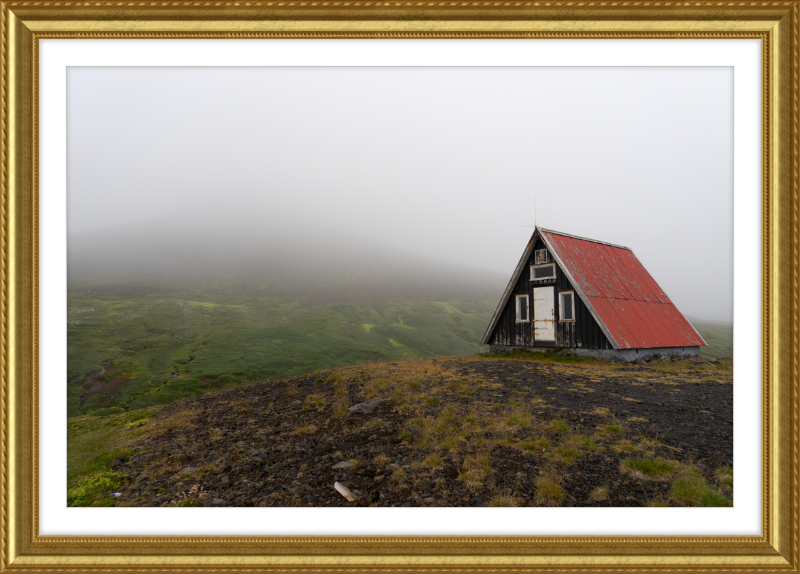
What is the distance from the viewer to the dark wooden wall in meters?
19.9

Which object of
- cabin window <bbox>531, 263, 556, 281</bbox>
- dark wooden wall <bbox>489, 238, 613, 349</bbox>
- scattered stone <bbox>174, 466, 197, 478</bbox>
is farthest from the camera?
cabin window <bbox>531, 263, 556, 281</bbox>

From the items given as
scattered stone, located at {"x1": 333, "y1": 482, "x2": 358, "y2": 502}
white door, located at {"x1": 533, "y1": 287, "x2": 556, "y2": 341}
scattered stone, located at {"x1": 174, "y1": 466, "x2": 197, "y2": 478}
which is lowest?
scattered stone, located at {"x1": 174, "y1": 466, "x2": 197, "y2": 478}

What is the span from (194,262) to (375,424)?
15986cm

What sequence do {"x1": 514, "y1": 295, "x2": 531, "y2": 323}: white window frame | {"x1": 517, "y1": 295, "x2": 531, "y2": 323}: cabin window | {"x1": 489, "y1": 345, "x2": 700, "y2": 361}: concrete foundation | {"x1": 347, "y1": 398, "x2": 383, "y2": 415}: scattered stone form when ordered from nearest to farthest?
{"x1": 347, "y1": 398, "x2": 383, "y2": 415}: scattered stone
{"x1": 489, "y1": 345, "x2": 700, "y2": 361}: concrete foundation
{"x1": 514, "y1": 295, "x2": 531, "y2": 323}: white window frame
{"x1": 517, "y1": 295, "x2": 531, "y2": 323}: cabin window

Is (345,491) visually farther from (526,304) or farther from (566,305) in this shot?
(526,304)

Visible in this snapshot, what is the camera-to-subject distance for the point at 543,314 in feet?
74.0

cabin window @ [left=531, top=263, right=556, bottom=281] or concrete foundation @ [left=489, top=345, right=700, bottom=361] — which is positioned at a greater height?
cabin window @ [left=531, top=263, right=556, bottom=281]

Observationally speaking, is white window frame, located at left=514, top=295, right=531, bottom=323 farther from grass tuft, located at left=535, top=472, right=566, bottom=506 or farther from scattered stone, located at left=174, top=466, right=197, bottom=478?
scattered stone, located at left=174, top=466, right=197, bottom=478

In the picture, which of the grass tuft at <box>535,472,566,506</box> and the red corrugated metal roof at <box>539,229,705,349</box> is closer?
the grass tuft at <box>535,472,566,506</box>

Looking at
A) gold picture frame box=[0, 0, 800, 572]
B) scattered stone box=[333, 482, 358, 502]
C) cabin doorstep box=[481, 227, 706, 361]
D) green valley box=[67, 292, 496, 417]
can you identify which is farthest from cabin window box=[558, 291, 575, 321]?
green valley box=[67, 292, 496, 417]

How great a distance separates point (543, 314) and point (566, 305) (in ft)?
5.23

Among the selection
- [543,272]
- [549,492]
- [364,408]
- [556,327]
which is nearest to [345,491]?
[549,492]

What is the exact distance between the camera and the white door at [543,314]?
2203 centimetres

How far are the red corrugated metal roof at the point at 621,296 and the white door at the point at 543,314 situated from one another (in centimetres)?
205
